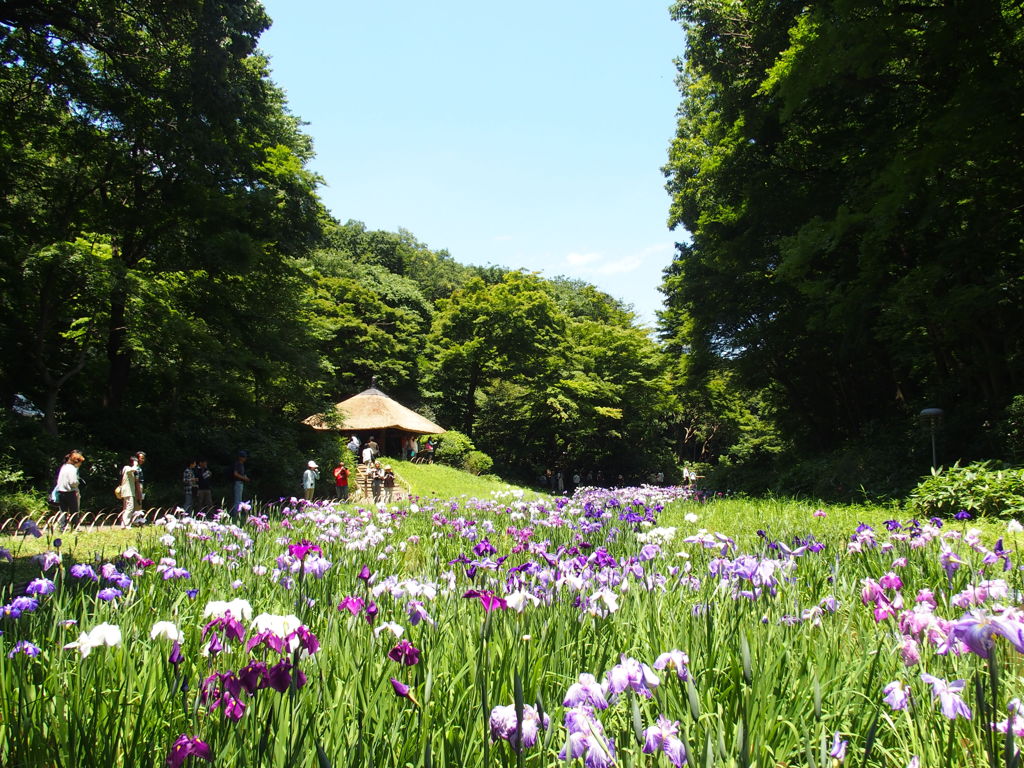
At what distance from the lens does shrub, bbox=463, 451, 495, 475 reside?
31.2m

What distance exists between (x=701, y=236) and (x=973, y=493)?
13.3 metres

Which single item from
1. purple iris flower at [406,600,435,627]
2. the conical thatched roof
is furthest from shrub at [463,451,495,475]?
purple iris flower at [406,600,435,627]

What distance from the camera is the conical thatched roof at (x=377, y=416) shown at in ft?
93.4

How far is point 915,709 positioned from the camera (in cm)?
191

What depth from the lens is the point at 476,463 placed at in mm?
31234

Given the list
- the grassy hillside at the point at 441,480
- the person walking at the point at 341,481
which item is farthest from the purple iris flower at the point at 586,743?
the grassy hillside at the point at 441,480

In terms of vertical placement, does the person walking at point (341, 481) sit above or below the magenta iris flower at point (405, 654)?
below

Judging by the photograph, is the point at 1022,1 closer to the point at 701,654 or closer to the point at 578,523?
the point at 578,523

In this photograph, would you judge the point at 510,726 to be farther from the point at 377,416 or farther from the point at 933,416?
the point at 377,416

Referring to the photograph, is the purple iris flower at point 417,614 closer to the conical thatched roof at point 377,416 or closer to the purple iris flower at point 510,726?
the purple iris flower at point 510,726

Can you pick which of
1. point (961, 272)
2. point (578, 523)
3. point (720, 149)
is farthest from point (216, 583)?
point (720, 149)

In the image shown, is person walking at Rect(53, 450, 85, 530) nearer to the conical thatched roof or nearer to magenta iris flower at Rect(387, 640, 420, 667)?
magenta iris flower at Rect(387, 640, 420, 667)

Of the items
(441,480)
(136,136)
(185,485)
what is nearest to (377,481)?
(441,480)

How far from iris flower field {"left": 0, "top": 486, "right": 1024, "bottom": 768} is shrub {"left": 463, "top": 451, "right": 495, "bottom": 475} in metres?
27.5
